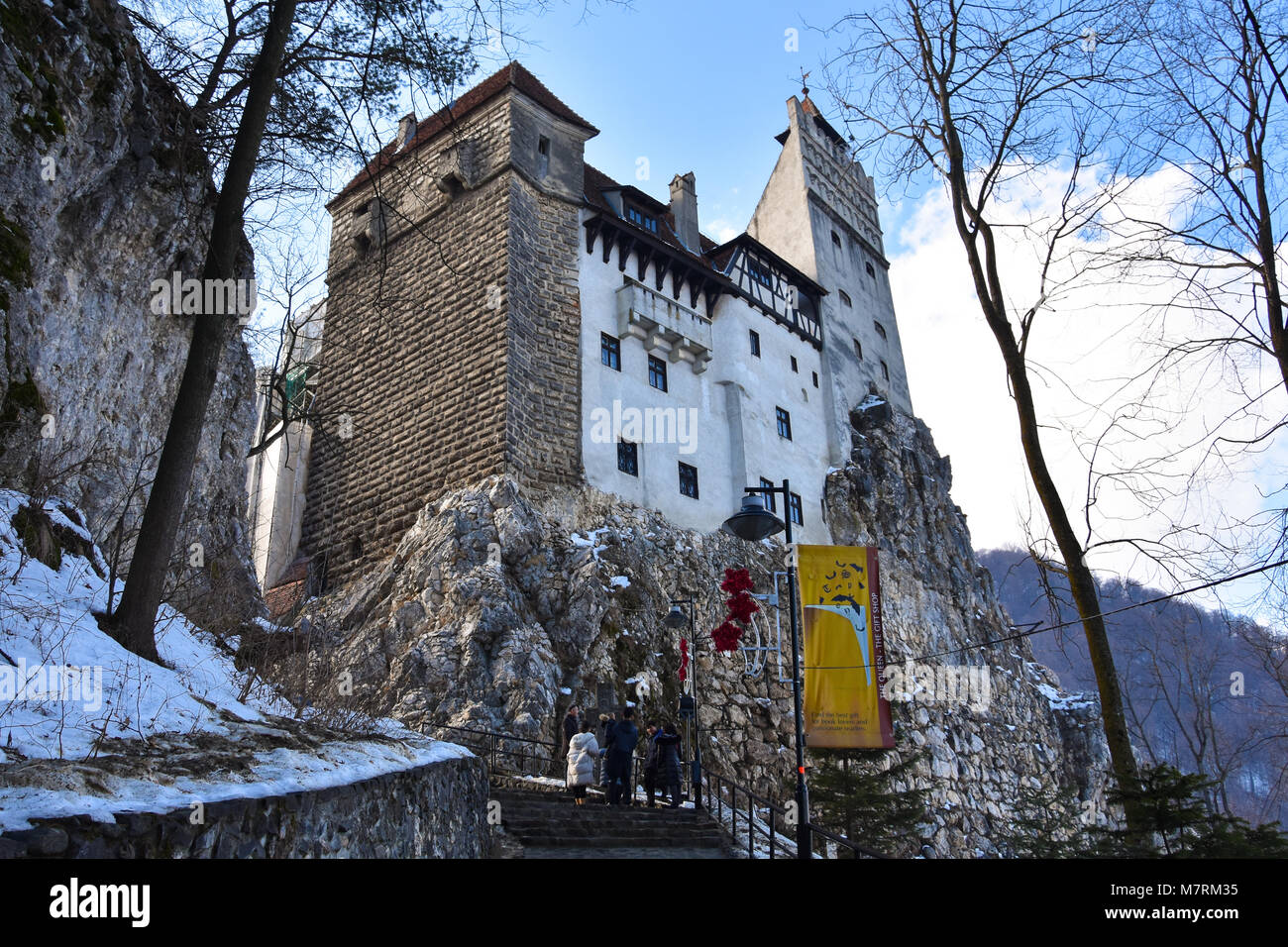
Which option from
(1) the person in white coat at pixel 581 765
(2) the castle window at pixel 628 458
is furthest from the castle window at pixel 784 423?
(1) the person in white coat at pixel 581 765

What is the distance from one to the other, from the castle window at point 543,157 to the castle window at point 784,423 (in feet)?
34.1

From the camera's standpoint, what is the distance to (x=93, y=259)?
9.68 meters

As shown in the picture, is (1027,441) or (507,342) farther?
(507,342)

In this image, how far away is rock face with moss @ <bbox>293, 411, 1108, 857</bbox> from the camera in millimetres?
18406

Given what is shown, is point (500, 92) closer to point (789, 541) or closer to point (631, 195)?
point (631, 195)

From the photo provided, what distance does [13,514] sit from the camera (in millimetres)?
6844

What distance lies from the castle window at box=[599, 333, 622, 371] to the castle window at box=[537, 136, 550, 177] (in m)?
4.82

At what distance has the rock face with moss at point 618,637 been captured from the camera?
18.4 metres

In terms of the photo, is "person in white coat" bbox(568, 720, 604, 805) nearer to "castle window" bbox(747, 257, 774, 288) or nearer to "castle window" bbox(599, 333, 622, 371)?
"castle window" bbox(599, 333, 622, 371)

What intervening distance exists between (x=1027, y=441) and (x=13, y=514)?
9.40m

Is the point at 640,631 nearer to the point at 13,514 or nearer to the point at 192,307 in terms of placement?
the point at 192,307

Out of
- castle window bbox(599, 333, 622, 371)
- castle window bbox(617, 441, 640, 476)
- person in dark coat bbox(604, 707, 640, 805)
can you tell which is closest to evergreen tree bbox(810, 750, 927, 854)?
person in dark coat bbox(604, 707, 640, 805)
